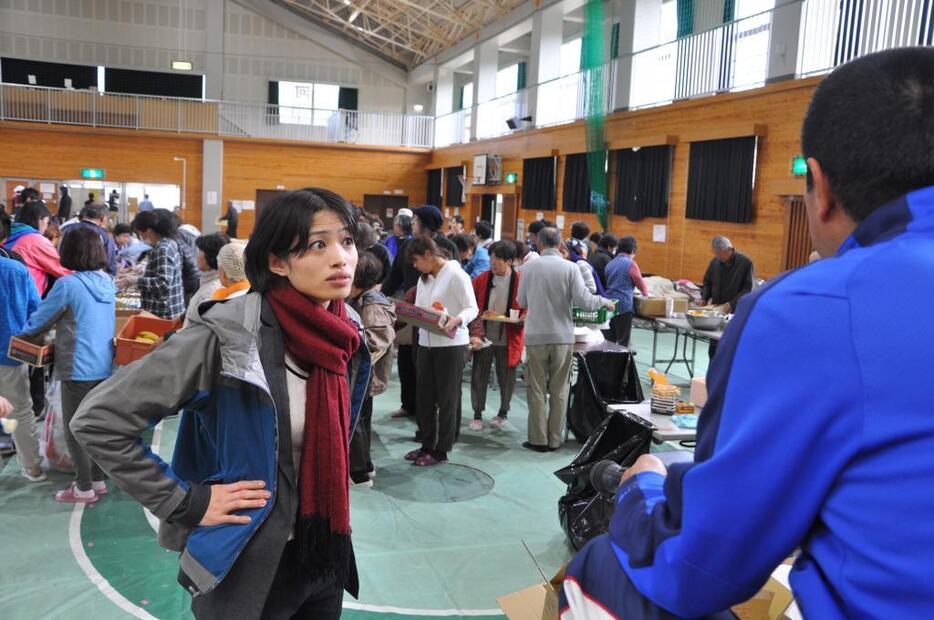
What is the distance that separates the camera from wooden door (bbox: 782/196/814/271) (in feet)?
30.6

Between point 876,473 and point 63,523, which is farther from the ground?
point 876,473

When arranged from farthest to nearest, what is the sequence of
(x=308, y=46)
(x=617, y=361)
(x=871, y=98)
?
(x=308, y=46), (x=617, y=361), (x=871, y=98)

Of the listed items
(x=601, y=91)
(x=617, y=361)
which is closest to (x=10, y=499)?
(x=617, y=361)

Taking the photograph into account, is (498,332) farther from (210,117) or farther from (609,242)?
(210,117)

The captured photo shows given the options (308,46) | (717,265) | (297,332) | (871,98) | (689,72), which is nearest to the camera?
(871,98)

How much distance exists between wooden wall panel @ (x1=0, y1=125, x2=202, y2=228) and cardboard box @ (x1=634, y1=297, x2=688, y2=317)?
15406 millimetres

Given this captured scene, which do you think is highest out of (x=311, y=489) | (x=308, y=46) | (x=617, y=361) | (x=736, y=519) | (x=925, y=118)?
(x=308, y=46)

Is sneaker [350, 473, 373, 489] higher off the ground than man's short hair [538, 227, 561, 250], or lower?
lower

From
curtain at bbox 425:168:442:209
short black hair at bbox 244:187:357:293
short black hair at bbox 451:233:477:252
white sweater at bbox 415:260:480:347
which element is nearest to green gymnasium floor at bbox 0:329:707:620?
white sweater at bbox 415:260:480:347

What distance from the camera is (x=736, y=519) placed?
869 millimetres

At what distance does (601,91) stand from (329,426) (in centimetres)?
1327

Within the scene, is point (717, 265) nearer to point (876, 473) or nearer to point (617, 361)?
point (617, 361)

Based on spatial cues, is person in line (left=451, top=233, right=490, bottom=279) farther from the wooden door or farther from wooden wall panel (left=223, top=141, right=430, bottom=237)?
wooden wall panel (left=223, top=141, right=430, bottom=237)

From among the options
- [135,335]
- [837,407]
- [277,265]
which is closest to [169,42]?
[135,335]
